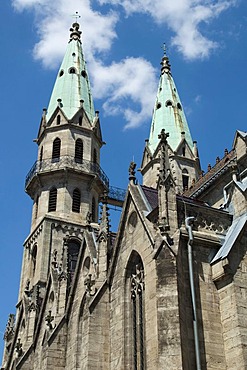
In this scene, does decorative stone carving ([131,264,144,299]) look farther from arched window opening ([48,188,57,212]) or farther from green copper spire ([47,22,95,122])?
green copper spire ([47,22,95,122])

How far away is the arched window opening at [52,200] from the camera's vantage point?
38094 millimetres

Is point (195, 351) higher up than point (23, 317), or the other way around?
point (23, 317)

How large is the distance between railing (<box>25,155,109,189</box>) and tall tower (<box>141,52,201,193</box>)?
3.83 meters

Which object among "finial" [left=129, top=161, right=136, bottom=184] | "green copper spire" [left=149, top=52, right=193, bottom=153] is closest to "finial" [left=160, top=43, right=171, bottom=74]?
"green copper spire" [left=149, top=52, right=193, bottom=153]

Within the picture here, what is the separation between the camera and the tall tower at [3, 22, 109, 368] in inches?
1382

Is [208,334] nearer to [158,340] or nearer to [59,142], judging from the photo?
[158,340]

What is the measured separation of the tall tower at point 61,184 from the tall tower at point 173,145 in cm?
349

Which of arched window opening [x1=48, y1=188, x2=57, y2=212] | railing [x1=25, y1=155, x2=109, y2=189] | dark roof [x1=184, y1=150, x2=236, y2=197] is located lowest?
dark roof [x1=184, y1=150, x2=236, y2=197]

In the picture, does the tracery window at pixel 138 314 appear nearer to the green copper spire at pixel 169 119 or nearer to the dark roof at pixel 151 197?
the dark roof at pixel 151 197

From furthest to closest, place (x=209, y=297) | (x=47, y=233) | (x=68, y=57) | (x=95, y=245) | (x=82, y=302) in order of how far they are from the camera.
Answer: (x=68, y=57) < (x=47, y=233) < (x=95, y=245) < (x=82, y=302) < (x=209, y=297)

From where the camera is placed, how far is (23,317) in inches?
1309

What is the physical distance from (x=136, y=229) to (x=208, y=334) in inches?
193

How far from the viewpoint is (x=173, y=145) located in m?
41.3

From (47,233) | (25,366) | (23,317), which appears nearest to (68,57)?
(47,233)
